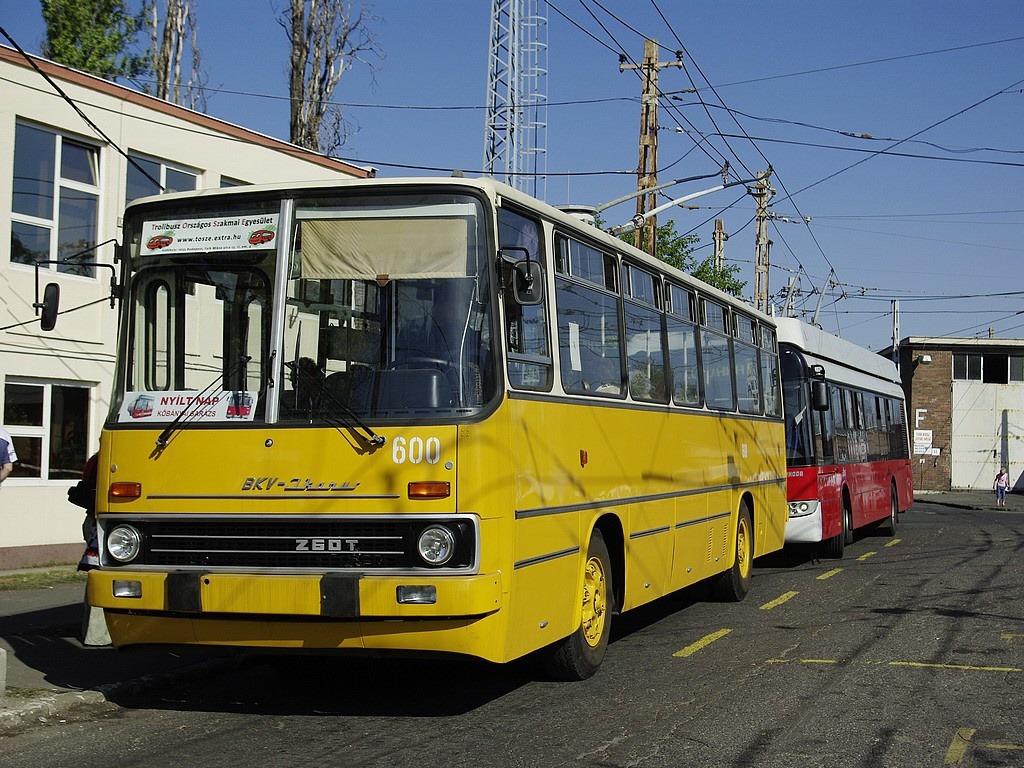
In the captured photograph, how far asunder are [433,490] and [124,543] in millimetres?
1974

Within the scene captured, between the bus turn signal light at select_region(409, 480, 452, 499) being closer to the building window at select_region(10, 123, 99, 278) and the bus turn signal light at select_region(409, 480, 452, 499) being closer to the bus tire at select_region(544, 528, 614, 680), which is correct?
the bus tire at select_region(544, 528, 614, 680)

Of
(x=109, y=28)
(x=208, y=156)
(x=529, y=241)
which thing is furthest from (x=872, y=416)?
(x=109, y=28)

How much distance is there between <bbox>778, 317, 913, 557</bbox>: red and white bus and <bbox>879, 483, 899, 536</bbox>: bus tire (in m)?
0.36

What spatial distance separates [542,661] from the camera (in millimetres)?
8609

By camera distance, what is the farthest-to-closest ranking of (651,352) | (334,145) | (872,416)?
(334,145)
(872,416)
(651,352)

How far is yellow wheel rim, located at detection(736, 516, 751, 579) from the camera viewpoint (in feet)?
44.5

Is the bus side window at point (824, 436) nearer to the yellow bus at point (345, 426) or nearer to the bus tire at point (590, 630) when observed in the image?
the bus tire at point (590, 630)

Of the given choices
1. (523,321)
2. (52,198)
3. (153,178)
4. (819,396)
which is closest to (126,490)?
(523,321)

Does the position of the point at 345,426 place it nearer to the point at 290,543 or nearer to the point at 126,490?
the point at 290,543

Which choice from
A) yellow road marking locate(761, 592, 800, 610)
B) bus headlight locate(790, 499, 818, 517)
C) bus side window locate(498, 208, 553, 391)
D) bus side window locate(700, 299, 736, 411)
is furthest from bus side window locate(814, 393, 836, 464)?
bus side window locate(498, 208, 553, 391)

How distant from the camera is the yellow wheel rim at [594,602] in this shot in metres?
8.77

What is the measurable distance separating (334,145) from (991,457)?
1701 inches

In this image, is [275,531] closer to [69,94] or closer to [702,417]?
[702,417]

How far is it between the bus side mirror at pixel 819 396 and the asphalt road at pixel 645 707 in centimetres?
590
